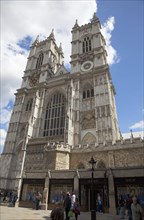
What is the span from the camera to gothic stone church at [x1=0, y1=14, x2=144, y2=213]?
13.5 m

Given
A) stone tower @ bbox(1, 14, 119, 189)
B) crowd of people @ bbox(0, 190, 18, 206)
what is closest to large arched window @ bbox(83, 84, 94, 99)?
stone tower @ bbox(1, 14, 119, 189)

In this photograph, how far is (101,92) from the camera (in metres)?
29.3

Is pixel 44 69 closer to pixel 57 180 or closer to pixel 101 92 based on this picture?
pixel 101 92

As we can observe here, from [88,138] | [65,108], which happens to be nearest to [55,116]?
[65,108]

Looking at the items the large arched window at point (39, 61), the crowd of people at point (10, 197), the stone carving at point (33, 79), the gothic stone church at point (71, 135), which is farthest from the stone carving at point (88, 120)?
the large arched window at point (39, 61)

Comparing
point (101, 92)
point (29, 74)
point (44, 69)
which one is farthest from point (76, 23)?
point (101, 92)

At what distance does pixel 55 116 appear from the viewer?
32125 millimetres

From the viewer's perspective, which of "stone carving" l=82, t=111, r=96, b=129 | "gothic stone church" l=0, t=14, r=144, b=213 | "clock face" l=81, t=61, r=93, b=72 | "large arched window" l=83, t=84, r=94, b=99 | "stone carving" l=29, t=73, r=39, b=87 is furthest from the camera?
"stone carving" l=29, t=73, r=39, b=87

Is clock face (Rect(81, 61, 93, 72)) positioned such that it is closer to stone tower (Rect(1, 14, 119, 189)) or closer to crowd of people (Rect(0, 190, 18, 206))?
stone tower (Rect(1, 14, 119, 189))

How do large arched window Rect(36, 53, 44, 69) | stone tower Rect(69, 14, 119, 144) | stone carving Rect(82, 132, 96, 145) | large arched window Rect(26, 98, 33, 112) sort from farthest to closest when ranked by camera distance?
large arched window Rect(36, 53, 44, 69)
large arched window Rect(26, 98, 33, 112)
stone tower Rect(69, 14, 119, 144)
stone carving Rect(82, 132, 96, 145)

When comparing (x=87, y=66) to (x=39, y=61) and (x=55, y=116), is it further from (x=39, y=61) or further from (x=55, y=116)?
(x=39, y=61)

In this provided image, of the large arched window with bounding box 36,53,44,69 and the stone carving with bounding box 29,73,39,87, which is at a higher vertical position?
the large arched window with bounding box 36,53,44,69

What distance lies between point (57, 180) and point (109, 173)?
15.3 feet

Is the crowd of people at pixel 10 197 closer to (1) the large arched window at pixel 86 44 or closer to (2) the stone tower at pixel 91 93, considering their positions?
(2) the stone tower at pixel 91 93
